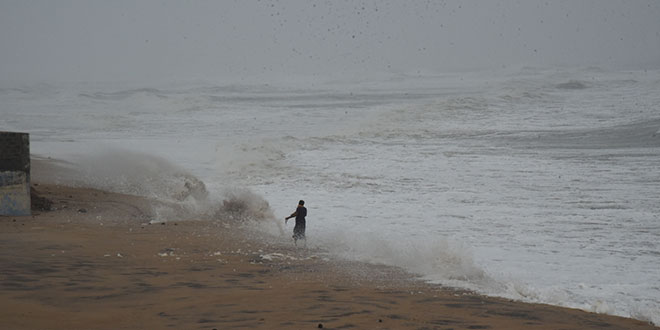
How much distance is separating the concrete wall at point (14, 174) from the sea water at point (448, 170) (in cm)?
403

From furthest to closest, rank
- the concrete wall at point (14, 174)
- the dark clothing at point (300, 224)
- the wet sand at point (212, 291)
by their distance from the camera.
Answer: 1. the concrete wall at point (14, 174)
2. the dark clothing at point (300, 224)
3. the wet sand at point (212, 291)

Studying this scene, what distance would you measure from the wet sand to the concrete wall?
1054 mm

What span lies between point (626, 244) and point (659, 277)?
5.81ft

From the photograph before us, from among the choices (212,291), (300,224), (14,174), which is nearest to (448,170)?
(300,224)

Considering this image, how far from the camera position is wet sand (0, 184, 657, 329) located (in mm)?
5988

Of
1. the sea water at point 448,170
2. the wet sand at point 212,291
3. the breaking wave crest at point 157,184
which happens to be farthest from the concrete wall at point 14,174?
the sea water at point 448,170

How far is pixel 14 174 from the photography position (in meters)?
11.4

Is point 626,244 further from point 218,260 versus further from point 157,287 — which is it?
point 157,287

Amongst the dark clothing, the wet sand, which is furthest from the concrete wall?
the dark clothing

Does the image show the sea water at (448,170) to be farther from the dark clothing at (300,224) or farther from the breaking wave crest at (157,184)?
the dark clothing at (300,224)

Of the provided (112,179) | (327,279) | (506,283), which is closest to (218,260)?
(327,279)

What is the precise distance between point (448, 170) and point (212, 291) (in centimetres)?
1303

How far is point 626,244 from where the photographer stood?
10.6 meters

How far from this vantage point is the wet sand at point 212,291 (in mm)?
5988
